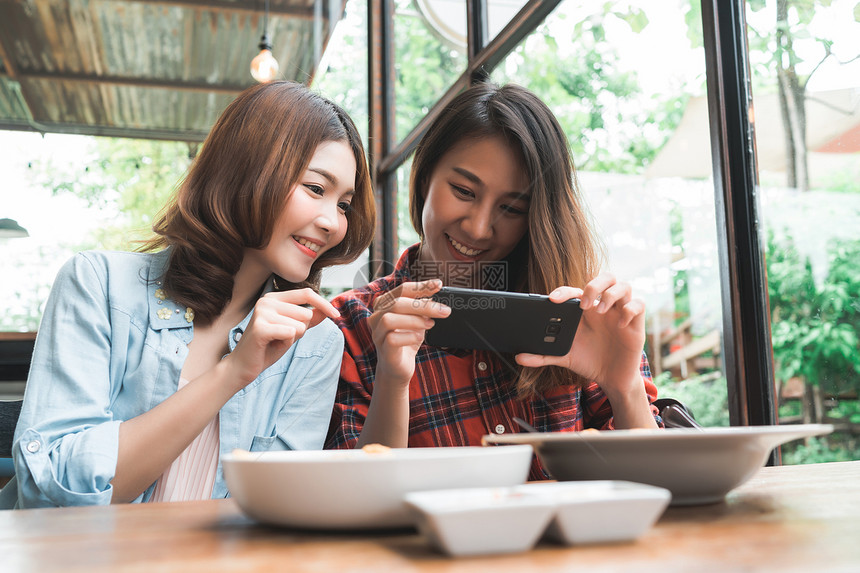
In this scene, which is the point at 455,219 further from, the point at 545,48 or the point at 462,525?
the point at 545,48

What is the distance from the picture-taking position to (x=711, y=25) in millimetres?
1518

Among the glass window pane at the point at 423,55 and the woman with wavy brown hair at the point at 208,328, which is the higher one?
the glass window pane at the point at 423,55

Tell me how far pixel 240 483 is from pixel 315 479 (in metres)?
0.07

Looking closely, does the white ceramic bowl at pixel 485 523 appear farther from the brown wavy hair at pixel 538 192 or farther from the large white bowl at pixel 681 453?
the brown wavy hair at pixel 538 192

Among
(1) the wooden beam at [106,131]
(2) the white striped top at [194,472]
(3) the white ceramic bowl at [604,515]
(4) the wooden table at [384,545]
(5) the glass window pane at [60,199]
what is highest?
(1) the wooden beam at [106,131]

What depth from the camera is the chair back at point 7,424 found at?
1.07 m

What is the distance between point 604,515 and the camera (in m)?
0.40

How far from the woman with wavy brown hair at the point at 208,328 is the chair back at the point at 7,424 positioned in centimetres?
12

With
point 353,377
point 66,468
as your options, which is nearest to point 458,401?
point 353,377

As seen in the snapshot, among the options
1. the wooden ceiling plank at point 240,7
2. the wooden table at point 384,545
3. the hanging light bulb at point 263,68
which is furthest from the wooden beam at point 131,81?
the wooden table at point 384,545

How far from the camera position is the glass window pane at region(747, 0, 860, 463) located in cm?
128

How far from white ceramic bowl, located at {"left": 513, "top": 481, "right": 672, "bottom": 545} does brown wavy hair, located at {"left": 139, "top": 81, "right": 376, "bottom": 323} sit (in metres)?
0.88

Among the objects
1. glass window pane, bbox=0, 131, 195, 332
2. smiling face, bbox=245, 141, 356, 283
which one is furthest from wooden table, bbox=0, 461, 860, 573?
glass window pane, bbox=0, 131, 195, 332

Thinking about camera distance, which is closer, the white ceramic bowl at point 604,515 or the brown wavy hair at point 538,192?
the white ceramic bowl at point 604,515
